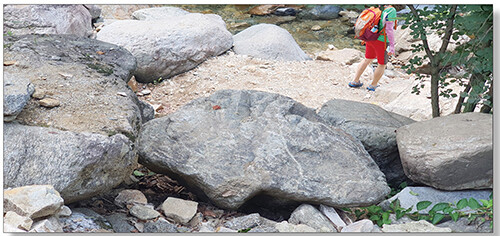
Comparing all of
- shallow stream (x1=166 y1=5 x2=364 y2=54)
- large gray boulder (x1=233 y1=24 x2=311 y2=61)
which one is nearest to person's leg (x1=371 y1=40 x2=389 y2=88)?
large gray boulder (x1=233 y1=24 x2=311 y2=61)

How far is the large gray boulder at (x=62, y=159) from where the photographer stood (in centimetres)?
222

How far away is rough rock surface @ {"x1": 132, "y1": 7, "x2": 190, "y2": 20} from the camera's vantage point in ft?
23.4

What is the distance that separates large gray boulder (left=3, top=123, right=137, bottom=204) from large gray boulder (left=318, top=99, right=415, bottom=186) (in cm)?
173

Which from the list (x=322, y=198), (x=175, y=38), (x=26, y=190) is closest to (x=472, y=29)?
(x=322, y=198)

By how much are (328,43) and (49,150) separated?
6046 millimetres

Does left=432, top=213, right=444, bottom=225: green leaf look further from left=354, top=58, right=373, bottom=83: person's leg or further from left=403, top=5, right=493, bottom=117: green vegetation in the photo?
left=354, top=58, right=373, bottom=83: person's leg

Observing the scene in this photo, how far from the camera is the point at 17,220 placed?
2084 millimetres

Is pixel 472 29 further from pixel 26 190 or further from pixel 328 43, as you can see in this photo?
pixel 328 43

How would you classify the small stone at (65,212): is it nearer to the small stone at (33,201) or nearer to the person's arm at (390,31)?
the small stone at (33,201)

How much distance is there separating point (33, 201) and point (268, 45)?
4.29 metres

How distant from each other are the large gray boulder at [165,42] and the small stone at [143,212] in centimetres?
263

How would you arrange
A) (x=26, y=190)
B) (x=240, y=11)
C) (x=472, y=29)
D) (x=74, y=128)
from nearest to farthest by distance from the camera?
(x=26, y=190) → (x=74, y=128) → (x=472, y=29) → (x=240, y=11)

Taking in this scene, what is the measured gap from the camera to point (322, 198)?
275cm

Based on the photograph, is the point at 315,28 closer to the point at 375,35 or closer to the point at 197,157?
the point at 375,35
